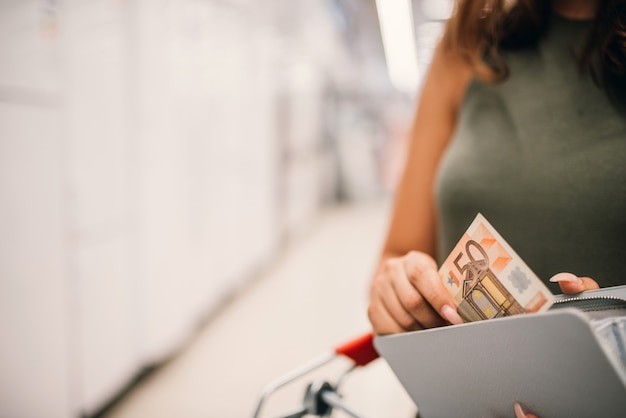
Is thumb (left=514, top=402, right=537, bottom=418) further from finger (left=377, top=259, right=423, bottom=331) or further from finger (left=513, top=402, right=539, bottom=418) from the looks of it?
finger (left=377, top=259, right=423, bottom=331)

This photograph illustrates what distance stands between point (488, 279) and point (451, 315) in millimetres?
67

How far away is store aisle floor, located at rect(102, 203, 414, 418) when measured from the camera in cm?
249

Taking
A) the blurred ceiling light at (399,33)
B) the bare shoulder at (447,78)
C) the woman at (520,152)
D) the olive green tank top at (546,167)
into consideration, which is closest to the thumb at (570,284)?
the woman at (520,152)

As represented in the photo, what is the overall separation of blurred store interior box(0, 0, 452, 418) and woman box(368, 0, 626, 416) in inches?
7.5

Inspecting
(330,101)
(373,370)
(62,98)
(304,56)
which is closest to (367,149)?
(330,101)

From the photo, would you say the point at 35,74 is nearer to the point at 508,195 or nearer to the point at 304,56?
the point at 508,195

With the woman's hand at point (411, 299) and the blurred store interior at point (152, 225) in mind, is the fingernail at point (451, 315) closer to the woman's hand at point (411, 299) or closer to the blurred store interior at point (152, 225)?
the woman's hand at point (411, 299)

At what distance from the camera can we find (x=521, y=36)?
84cm

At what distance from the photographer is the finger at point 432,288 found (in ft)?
1.82

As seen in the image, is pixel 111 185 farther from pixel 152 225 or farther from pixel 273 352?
pixel 273 352

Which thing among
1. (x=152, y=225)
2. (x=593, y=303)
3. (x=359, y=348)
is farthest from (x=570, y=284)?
(x=152, y=225)

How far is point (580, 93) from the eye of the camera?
76 centimetres

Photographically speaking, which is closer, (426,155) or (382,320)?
(382,320)

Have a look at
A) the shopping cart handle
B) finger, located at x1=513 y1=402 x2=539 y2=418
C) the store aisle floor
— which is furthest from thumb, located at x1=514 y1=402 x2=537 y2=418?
the store aisle floor
